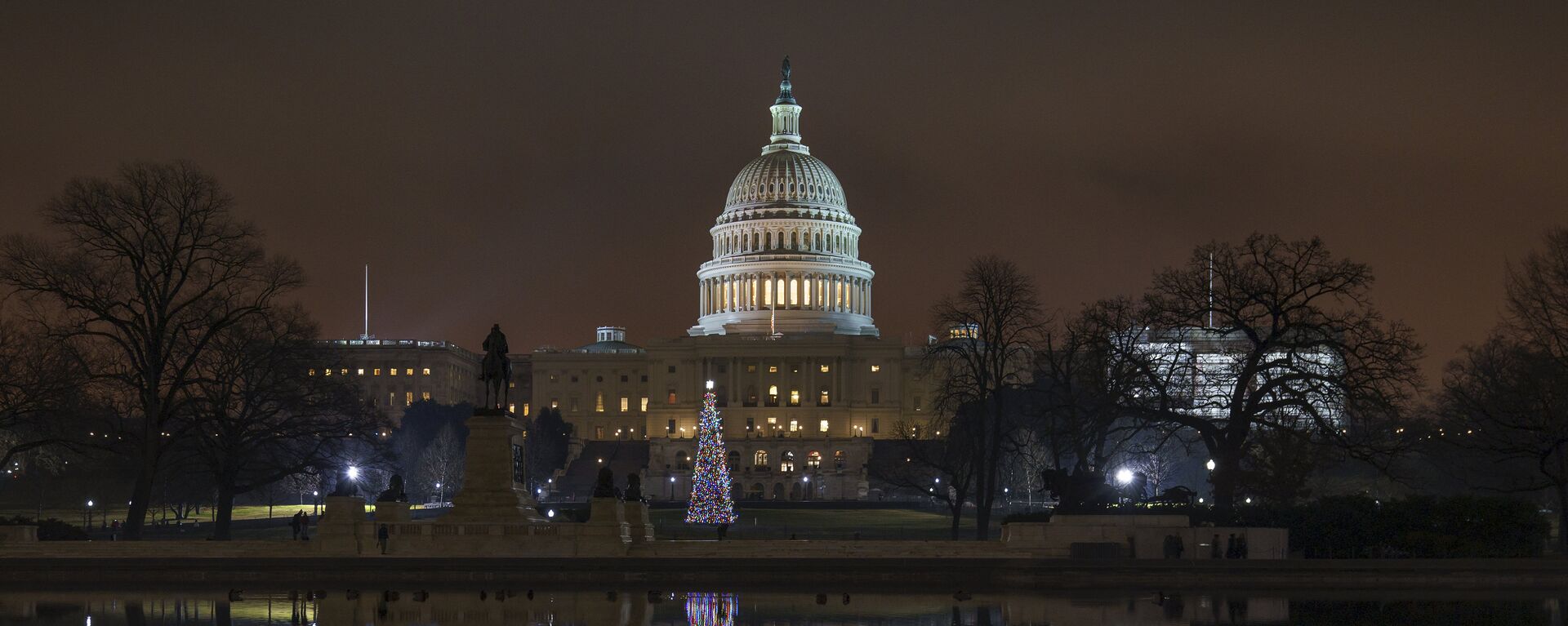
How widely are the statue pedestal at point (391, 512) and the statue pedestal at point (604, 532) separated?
16.1 ft

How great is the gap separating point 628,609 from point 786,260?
486 ft

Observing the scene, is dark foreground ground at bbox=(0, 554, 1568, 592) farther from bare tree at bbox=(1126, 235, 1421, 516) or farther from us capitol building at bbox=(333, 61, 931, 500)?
us capitol building at bbox=(333, 61, 931, 500)

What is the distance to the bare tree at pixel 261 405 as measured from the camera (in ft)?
213

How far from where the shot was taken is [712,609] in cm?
3856

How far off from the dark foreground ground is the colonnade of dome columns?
13900cm

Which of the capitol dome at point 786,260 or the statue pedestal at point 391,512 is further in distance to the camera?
the capitol dome at point 786,260

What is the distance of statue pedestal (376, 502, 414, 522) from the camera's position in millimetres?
51719

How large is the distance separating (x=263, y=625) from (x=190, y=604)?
18.3 ft

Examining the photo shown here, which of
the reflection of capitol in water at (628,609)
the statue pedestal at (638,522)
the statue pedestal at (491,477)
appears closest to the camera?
the reflection of capitol in water at (628,609)

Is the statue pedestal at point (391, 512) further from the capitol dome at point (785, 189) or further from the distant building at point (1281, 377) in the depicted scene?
the capitol dome at point (785, 189)

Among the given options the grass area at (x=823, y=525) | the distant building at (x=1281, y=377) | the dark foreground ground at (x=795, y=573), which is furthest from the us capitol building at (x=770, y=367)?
the dark foreground ground at (x=795, y=573)

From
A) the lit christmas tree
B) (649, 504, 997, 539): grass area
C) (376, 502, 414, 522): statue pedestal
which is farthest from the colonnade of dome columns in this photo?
(376, 502, 414, 522): statue pedestal

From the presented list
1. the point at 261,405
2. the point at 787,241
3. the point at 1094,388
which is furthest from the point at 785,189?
the point at 1094,388

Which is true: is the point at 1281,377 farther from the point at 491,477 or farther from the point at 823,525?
the point at 823,525
